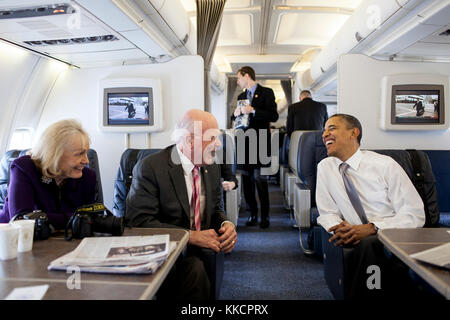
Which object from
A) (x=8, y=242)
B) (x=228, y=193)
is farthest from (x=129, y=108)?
(x=8, y=242)

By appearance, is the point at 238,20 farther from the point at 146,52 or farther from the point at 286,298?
the point at 286,298

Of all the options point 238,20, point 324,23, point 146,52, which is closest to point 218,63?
point 238,20

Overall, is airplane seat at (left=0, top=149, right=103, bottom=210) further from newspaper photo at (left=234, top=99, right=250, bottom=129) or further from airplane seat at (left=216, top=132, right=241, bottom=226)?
newspaper photo at (left=234, top=99, right=250, bottom=129)

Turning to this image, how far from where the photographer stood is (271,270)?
318cm

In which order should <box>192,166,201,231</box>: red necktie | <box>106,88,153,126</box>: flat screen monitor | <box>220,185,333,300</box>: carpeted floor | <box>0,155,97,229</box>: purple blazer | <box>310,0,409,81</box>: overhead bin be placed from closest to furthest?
1. <box>0,155,97,229</box>: purple blazer
2. <box>192,166,201,231</box>: red necktie
3. <box>220,185,333,300</box>: carpeted floor
4. <box>310,0,409,81</box>: overhead bin
5. <box>106,88,153,126</box>: flat screen monitor

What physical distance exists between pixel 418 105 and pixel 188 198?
2630mm


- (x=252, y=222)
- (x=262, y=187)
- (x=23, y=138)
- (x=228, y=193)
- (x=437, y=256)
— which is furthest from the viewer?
(x=252, y=222)

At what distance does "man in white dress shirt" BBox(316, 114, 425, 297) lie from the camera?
2.14 m

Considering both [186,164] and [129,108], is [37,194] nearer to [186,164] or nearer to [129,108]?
[186,164]

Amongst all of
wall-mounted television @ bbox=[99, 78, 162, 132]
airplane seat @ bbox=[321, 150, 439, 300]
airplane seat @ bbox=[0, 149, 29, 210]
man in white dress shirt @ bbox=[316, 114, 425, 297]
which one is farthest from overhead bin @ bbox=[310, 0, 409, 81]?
airplane seat @ bbox=[0, 149, 29, 210]

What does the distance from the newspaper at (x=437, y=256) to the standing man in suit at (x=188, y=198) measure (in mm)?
1042

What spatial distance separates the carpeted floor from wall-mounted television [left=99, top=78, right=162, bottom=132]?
1.71 metres

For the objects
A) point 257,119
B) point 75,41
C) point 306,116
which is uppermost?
point 75,41

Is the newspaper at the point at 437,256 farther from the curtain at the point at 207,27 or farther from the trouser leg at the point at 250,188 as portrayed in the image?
the trouser leg at the point at 250,188
